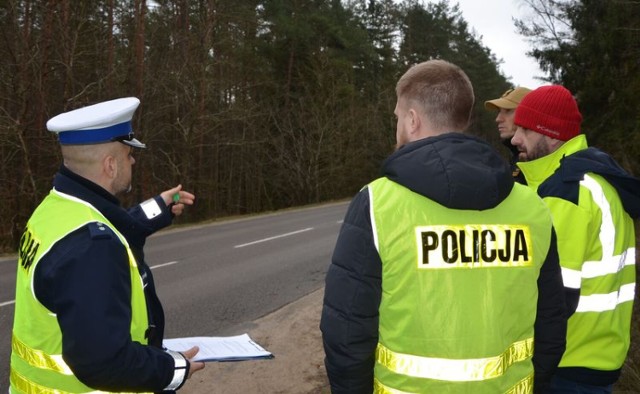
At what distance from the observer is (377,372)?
6.48 ft

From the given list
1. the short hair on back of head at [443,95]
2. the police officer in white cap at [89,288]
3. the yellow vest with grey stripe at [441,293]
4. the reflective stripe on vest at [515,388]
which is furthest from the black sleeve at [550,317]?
the police officer in white cap at [89,288]

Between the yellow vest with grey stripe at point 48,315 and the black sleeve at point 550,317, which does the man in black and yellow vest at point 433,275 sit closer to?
the black sleeve at point 550,317

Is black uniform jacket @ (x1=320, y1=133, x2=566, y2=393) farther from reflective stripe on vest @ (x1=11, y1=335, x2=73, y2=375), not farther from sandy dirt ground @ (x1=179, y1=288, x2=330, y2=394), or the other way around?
sandy dirt ground @ (x1=179, y1=288, x2=330, y2=394)

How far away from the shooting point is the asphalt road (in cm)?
689

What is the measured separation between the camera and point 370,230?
188 cm

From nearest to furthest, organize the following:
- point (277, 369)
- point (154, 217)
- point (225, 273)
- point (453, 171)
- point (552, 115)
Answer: point (453, 171) < point (552, 115) < point (154, 217) < point (277, 369) < point (225, 273)

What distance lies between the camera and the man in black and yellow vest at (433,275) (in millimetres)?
1862

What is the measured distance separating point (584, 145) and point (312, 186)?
2822cm

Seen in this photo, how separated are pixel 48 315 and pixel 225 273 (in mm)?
7548

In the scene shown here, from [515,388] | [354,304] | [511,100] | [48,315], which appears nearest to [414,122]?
[354,304]

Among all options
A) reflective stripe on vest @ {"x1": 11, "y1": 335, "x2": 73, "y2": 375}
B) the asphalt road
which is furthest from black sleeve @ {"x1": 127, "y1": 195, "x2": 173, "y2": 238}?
the asphalt road

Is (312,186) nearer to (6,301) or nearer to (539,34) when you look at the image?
(539,34)

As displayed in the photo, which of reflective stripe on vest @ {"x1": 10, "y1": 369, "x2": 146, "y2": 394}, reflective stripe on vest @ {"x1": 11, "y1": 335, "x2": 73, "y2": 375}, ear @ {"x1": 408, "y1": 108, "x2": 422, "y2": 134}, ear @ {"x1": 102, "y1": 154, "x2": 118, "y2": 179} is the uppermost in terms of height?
ear @ {"x1": 408, "y1": 108, "x2": 422, "y2": 134}

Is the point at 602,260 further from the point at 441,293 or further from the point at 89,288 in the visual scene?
Answer: the point at 89,288
